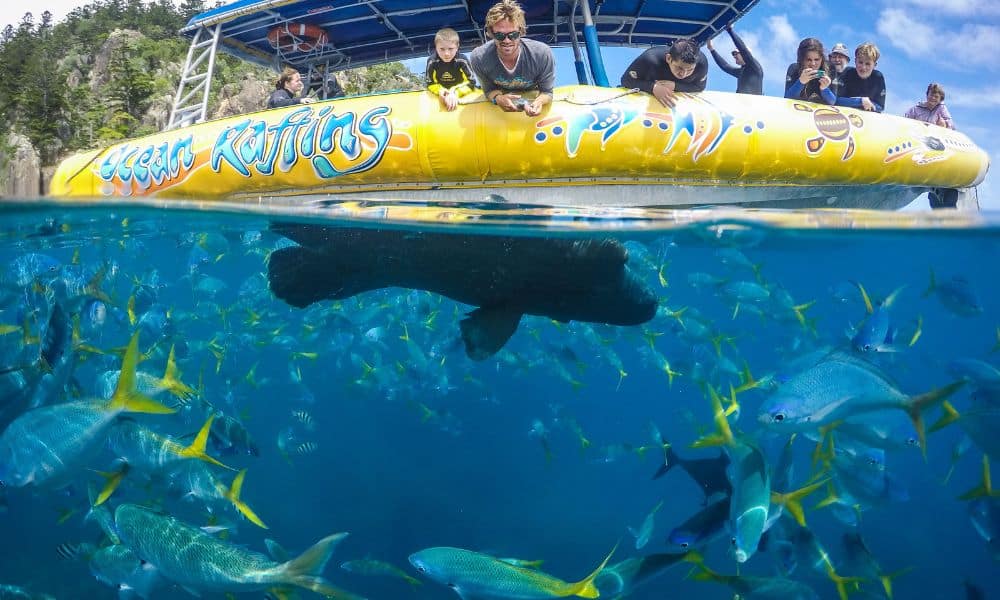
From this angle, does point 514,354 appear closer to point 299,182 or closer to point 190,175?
point 299,182

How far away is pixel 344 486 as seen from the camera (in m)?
10.1

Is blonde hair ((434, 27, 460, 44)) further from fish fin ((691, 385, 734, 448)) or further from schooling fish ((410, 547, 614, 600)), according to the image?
schooling fish ((410, 547, 614, 600))

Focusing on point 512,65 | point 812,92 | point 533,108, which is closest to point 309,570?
point 533,108

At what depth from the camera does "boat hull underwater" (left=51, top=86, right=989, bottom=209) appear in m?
5.17

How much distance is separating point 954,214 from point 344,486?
8765 millimetres

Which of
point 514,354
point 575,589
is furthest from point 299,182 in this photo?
point 575,589

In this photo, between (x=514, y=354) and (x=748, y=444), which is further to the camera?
(x=514, y=354)

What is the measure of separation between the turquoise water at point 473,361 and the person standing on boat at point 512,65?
95 cm

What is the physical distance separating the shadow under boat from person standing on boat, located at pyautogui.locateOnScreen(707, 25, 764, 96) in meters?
2.55

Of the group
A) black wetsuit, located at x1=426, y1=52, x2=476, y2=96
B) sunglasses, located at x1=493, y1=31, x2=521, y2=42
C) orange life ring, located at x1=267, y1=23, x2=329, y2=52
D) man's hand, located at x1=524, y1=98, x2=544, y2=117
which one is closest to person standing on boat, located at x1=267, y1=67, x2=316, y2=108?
black wetsuit, located at x1=426, y1=52, x2=476, y2=96

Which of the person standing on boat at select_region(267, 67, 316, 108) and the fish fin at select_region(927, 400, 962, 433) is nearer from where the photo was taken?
the fish fin at select_region(927, 400, 962, 433)

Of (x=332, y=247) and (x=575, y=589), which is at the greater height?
(x=332, y=247)

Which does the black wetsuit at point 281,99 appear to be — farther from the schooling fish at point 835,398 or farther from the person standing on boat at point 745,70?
the schooling fish at point 835,398

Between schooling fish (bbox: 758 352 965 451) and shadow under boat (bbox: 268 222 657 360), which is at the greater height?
shadow under boat (bbox: 268 222 657 360)
